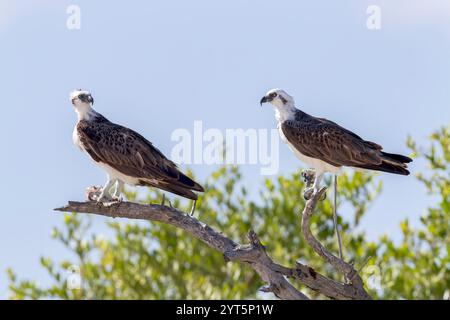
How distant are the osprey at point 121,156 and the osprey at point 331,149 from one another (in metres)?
2.15

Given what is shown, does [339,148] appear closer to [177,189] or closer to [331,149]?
[331,149]

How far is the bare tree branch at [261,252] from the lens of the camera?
1623cm

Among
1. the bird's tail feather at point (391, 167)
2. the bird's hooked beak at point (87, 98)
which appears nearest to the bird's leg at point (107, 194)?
the bird's hooked beak at point (87, 98)

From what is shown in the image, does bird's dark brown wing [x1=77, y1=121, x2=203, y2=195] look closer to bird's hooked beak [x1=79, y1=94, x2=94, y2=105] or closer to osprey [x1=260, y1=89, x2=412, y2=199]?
bird's hooked beak [x1=79, y1=94, x2=94, y2=105]

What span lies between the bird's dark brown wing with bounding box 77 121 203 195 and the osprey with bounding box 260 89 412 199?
2165 millimetres

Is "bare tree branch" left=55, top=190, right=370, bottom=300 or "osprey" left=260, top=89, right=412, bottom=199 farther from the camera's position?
"osprey" left=260, top=89, right=412, bottom=199

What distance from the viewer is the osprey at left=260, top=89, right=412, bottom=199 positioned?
1773 cm

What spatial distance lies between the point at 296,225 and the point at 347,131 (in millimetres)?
17687

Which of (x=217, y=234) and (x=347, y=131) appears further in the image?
(x=347, y=131)

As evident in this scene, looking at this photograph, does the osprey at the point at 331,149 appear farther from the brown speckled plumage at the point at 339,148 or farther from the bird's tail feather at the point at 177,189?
the bird's tail feather at the point at 177,189

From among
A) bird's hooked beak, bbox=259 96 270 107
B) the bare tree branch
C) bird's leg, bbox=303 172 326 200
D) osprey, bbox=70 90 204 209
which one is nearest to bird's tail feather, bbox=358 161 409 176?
bird's leg, bbox=303 172 326 200
